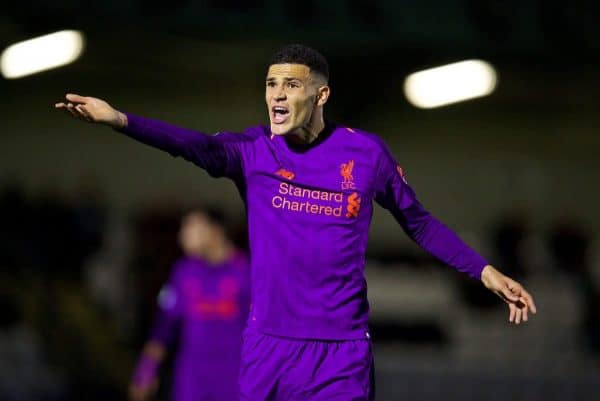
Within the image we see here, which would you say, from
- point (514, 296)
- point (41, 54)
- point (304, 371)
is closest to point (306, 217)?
point (304, 371)

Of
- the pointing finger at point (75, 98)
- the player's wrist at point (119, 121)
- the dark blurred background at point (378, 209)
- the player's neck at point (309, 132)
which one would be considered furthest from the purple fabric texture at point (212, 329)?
the pointing finger at point (75, 98)

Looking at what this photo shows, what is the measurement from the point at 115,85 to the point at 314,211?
41.2 ft

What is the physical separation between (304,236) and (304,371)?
568 mm

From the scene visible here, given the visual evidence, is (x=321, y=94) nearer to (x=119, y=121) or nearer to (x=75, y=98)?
(x=119, y=121)

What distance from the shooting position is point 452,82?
15.7 m

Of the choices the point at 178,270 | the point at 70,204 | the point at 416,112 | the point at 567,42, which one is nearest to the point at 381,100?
the point at 416,112

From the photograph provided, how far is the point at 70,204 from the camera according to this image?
14.0m

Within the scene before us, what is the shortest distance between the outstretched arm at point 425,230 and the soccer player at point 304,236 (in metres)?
0.01

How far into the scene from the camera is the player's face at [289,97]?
194 inches

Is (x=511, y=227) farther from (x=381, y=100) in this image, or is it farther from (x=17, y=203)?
(x=17, y=203)

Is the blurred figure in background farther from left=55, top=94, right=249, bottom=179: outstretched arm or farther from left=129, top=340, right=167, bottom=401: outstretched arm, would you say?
left=55, top=94, right=249, bottom=179: outstretched arm

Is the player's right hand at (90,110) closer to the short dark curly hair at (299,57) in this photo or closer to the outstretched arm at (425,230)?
the short dark curly hair at (299,57)

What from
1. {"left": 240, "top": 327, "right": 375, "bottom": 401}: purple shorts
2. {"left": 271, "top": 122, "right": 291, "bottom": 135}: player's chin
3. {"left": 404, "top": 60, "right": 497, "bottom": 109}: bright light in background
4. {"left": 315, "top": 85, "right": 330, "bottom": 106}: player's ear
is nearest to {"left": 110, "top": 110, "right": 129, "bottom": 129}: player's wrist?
{"left": 271, "top": 122, "right": 291, "bottom": 135}: player's chin

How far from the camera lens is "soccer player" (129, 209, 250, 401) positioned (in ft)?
27.4
